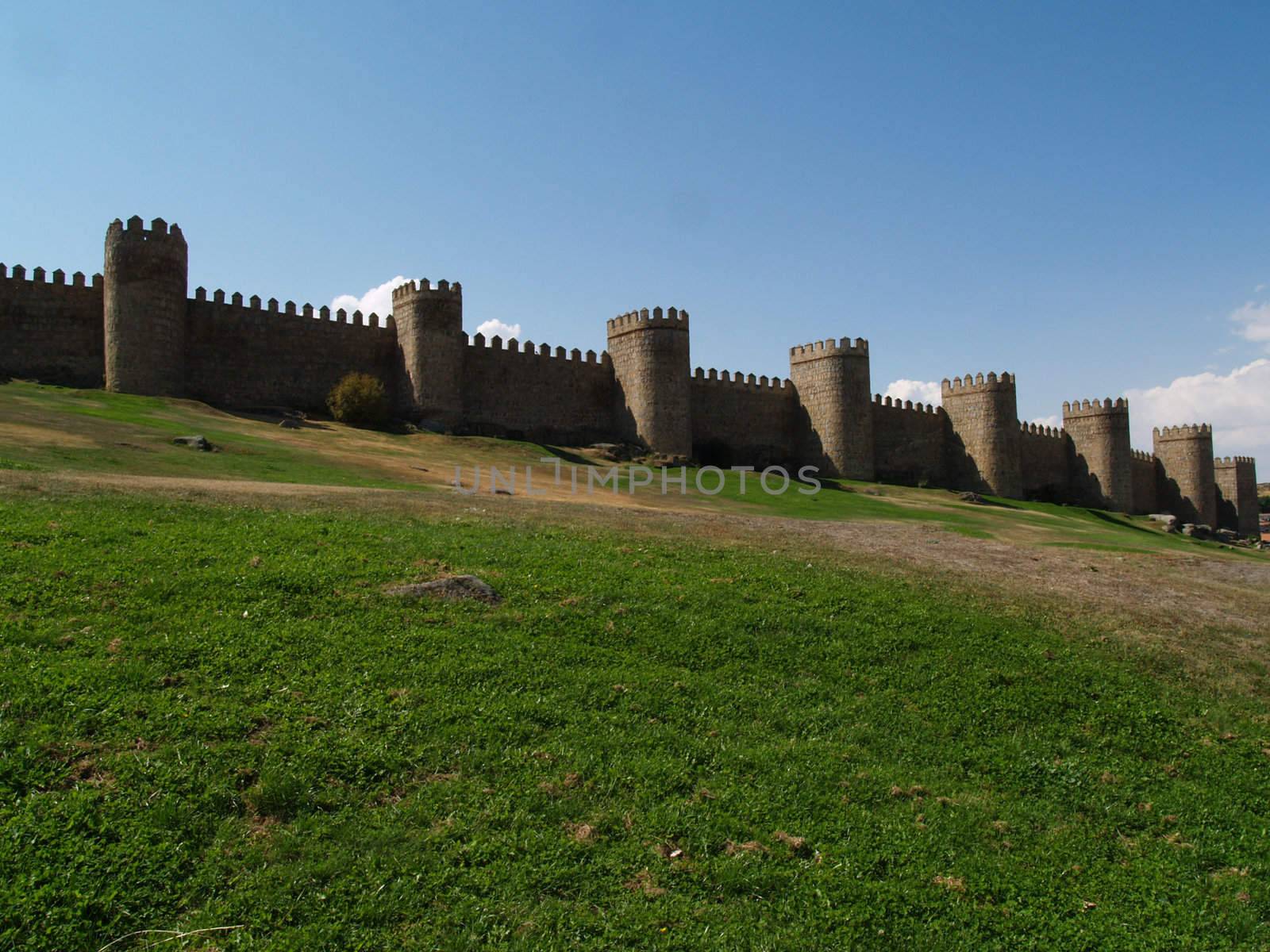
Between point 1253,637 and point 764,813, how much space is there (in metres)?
9.18

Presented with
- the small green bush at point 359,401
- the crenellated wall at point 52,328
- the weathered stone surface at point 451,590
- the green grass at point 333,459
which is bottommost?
the weathered stone surface at point 451,590

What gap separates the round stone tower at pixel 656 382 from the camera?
40750mm

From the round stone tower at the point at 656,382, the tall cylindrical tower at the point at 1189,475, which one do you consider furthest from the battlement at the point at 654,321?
the tall cylindrical tower at the point at 1189,475

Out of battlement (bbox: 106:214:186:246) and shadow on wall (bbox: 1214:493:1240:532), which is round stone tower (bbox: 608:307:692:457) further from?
shadow on wall (bbox: 1214:493:1240:532)

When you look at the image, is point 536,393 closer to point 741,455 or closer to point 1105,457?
point 741,455

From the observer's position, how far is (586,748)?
7238 millimetres

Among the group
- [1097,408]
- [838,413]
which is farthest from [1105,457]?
[838,413]

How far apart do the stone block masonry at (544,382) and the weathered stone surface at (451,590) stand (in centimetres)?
2605

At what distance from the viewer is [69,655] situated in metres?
7.43

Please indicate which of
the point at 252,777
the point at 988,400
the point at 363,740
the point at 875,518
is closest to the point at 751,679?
the point at 363,740

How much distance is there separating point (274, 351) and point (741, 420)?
21694 mm

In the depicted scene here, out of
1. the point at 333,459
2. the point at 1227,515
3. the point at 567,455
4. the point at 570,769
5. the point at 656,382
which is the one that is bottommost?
the point at 1227,515

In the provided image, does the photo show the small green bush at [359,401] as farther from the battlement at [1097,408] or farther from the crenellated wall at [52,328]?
the battlement at [1097,408]

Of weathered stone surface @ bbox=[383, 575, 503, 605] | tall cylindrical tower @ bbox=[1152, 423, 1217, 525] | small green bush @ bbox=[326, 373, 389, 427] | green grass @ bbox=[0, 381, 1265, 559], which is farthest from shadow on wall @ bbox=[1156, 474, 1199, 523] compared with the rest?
weathered stone surface @ bbox=[383, 575, 503, 605]
